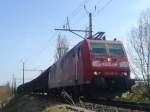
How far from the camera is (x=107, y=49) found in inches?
731

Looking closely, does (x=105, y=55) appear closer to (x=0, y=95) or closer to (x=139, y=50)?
(x=139, y=50)

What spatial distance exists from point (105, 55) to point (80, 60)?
1.27 metres

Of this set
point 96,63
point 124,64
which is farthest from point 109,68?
point 124,64

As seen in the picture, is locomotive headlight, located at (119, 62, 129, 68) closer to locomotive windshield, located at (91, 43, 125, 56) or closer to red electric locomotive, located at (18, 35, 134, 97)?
red electric locomotive, located at (18, 35, 134, 97)

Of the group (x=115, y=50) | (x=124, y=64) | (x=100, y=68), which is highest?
(x=115, y=50)

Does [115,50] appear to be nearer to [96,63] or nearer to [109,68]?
[109,68]

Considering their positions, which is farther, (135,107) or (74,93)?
(74,93)

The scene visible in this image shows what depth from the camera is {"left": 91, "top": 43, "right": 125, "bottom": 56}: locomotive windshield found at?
719 inches

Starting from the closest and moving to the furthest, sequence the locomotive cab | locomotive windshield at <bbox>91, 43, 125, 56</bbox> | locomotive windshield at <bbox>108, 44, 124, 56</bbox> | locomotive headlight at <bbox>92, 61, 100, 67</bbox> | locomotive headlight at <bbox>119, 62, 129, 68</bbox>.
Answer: the locomotive cab < locomotive headlight at <bbox>92, 61, 100, 67</bbox> < locomotive headlight at <bbox>119, 62, 129, 68</bbox> < locomotive windshield at <bbox>91, 43, 125, 56</bbox> < locomotive windshield at <bbox>108, 44, 124, 56</bbox>

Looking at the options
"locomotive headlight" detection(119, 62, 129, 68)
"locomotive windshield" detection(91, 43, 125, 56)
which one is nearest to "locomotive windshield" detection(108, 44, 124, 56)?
"locomotive windshield" detection(91, 43, 125, 56)

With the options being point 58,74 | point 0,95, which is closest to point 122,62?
point 58,74

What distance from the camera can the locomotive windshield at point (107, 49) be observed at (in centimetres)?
1827

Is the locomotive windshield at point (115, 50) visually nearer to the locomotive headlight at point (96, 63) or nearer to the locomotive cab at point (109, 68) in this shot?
the locomotive cab at point (109, 68)

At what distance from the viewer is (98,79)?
17.2m
